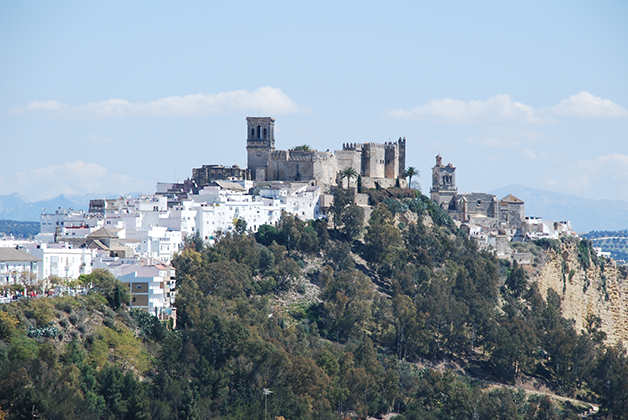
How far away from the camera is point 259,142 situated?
278 ft

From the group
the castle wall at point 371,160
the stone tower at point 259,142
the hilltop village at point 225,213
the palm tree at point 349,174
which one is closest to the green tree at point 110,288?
the hilltop village at point 225,213

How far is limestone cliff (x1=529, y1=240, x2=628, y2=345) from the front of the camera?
288 feet

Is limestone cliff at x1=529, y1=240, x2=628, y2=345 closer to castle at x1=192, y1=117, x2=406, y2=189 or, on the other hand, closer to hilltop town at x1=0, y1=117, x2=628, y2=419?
hilltop town at x1=0, y1=117, x2=628, y2=419

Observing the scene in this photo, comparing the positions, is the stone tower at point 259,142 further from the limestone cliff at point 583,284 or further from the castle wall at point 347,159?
the limestone cliff at point 583,284

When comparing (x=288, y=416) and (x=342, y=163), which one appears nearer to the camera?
(x=288, y=416)

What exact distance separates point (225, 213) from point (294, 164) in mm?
12803

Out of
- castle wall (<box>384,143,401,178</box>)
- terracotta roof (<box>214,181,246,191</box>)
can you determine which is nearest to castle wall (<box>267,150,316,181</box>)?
terracotta roof (<box>214,181,246,191</box>)

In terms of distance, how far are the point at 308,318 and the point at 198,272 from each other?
28.2ft

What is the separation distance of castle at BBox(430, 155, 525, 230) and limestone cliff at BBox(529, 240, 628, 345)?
6037mm

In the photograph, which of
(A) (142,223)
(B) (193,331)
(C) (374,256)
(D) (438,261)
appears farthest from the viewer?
(D) (438,261)

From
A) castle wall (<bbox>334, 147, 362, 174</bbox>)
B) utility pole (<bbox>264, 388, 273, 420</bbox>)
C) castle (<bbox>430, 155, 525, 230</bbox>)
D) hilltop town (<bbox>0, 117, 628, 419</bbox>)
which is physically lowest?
utility pole (<bbox>264, 388, 273, 420</bbox>)

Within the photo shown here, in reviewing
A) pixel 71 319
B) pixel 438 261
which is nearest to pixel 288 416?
pixel 71 319

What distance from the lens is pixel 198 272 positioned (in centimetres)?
5919

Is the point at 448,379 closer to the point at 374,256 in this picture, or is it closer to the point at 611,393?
the point at 611,393
